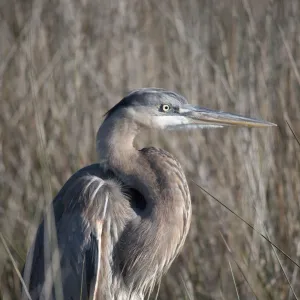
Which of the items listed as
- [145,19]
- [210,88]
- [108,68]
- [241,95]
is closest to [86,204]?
[241,95]

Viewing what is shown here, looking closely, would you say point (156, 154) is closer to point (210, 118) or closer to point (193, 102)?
point (210, 118)

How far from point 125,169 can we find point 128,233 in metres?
0.24

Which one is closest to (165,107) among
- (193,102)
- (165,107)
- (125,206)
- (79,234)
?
(165,107)

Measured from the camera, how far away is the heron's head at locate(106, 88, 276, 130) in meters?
2.61

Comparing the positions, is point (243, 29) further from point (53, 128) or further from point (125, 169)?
point (125, 169)

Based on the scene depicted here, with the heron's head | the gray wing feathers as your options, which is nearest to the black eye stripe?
the heron's head

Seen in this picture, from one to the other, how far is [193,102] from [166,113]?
3.26 ft

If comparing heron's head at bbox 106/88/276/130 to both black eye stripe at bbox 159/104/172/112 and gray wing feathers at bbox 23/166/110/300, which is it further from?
gray wing feathers at bbox 23/166/110/300

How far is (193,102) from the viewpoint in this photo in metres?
3.64

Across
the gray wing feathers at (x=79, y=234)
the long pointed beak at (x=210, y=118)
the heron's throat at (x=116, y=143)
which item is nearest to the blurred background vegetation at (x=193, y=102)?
the long pointed beak at (x=210, y=118)

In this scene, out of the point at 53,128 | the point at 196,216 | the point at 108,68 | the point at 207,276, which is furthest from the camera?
the point at 108,68

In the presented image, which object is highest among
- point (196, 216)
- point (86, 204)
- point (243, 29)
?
point (243, 29)

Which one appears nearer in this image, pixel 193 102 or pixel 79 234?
pixel 79 234

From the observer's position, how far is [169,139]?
3.71 metres
